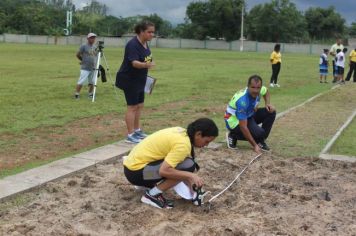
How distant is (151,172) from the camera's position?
5.13 m

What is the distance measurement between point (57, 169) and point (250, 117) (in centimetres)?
313

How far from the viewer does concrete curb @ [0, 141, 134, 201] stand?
545 centimetres

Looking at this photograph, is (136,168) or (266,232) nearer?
(266,232)

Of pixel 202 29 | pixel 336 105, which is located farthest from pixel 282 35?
pixel 336 105

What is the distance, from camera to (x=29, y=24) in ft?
332

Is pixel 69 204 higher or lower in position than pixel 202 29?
lower

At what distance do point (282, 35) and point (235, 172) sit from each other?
272 ft

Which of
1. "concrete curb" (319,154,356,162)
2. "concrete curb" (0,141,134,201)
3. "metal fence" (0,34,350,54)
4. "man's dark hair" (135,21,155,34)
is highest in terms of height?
"metal fence" (0,34,350,54)

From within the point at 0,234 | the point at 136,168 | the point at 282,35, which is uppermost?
the point at 282,35

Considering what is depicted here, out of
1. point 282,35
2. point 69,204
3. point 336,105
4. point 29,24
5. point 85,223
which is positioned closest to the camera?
point 85,223

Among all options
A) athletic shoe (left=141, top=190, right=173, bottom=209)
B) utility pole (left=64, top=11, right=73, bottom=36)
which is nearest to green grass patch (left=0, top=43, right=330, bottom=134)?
athletic shoe (left=141, top=190, right=173, bottom=209)

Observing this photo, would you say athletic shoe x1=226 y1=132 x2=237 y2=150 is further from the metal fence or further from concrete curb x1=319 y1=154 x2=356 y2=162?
the metal fence

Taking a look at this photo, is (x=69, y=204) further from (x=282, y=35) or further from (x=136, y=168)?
(x=282, y=35)

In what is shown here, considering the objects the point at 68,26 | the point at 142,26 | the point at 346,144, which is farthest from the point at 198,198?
the point at 68,26
